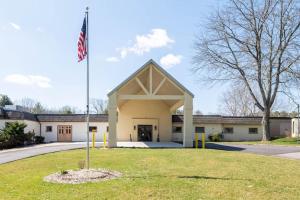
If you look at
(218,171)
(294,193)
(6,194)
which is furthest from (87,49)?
(294,193)

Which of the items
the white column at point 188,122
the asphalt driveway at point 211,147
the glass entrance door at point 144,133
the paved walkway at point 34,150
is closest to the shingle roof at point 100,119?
the glass entrance door at point 144,133

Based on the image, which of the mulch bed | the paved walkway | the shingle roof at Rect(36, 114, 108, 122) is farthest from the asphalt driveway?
the shingle roof at Rect(36, 114, 108, 122)

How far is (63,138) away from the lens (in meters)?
39.3

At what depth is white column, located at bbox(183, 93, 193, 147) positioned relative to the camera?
82.1ft

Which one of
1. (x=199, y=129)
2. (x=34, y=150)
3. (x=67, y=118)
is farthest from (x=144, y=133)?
(x=34, y=150)

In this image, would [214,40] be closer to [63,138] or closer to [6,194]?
[63,138]

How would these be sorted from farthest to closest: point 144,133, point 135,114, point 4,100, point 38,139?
point 4,100
point 38,139
point 144,133
point 135,114

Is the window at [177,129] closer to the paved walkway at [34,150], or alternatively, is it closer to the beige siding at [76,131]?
the beige siding at [76,131]

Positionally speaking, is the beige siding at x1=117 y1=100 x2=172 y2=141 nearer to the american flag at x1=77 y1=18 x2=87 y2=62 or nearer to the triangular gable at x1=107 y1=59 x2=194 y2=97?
the triangular gable at x1=107 y1=59 x2=194 y2=97

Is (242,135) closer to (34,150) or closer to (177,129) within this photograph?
(177,129)

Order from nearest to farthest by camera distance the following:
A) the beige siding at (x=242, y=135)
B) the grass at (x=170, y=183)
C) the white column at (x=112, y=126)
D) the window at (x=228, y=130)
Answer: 1. the grass at (x=170, y=183)
2. the white column at (x=112, y=126)
3. the beige siding at (x=242, y=135)
4. the window at (x=228, y=130)

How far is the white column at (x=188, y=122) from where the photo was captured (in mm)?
25031

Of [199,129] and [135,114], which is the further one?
[199,129]

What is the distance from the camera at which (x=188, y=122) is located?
25.2 metres
